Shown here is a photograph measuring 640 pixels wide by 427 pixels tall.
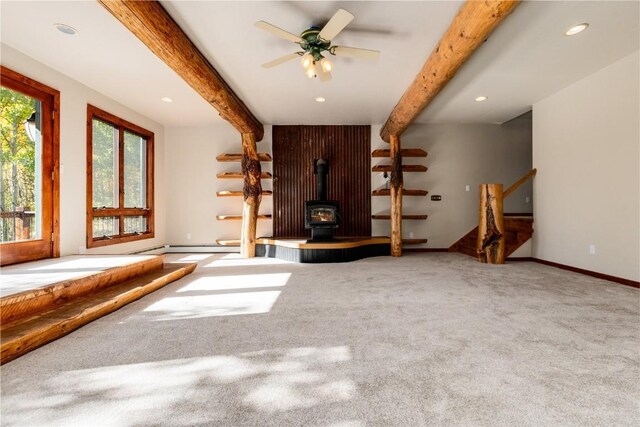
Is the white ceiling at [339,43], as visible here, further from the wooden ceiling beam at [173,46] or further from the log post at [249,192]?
the log post at [249,192]

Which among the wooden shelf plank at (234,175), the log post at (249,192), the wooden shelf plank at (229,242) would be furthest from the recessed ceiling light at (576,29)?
the wooden shelf plank at (229,242)

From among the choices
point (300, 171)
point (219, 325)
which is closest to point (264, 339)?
point (219, 325)

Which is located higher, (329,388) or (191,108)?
(191,108)

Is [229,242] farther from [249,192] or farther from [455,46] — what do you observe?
[455,46]

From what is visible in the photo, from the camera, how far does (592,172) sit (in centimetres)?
416

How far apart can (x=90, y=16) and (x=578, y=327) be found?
16.7 feet

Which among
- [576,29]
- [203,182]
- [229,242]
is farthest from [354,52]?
[203,182]

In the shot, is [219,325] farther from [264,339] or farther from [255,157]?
[255,157]

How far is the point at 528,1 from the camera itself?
264 cm

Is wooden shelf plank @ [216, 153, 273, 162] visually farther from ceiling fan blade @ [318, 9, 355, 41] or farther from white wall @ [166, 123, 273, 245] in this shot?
ceiling fan blade @ [318, 9, 355, 41]

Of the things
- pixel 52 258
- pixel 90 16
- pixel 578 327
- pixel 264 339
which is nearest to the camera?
pixel 264 339

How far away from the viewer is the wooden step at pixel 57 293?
6.82 feet

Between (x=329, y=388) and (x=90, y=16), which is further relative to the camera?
(x=90, y=16)

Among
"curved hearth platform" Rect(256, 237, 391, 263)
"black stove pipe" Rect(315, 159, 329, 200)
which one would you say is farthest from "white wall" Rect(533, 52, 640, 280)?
"black stove pipe" Rect(315, 159, 329, 200)
